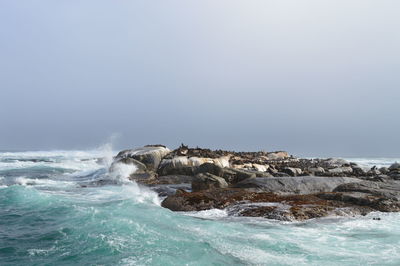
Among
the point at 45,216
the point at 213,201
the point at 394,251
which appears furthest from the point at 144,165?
the point at 394,251

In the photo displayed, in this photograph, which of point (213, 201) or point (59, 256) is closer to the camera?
point (59, 256)

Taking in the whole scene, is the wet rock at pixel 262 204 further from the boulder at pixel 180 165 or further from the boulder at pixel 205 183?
the boulder at pixel 180 165

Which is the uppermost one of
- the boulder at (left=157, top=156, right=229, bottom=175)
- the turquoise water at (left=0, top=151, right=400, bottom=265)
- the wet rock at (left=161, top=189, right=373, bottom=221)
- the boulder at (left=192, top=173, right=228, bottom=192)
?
the boulder at (left=157, top=156, right=229, bottom=175)

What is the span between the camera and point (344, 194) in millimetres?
15602

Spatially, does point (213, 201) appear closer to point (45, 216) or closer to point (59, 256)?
point (45, 216)

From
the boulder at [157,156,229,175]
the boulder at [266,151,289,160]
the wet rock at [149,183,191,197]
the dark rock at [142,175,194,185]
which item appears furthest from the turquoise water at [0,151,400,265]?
the boulder at [266,151,289,160]

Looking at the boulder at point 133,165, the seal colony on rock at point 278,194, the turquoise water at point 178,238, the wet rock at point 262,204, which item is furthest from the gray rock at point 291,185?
the boulder at point 133,165

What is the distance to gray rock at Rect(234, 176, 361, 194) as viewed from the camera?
1770 cm

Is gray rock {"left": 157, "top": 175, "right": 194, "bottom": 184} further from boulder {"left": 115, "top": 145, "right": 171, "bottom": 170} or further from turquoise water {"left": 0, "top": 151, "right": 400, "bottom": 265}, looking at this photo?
turquoise water {"left": 0, "top": 151, "right": 400, "bottom": 265}

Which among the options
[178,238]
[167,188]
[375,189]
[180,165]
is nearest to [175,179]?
[180,165]

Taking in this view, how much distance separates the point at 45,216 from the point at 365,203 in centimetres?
1194

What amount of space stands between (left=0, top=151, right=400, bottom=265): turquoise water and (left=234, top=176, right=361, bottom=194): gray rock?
4192 millimetres

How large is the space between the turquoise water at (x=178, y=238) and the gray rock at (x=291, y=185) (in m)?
4.19

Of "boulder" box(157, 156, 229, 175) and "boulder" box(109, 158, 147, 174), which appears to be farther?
"boulder" box(109, 158, 147, 174)
